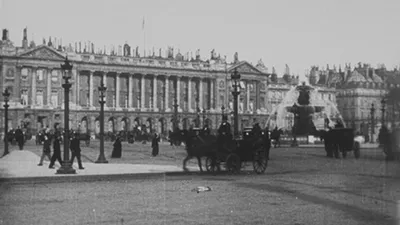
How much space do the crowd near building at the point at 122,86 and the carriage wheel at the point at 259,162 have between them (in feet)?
156

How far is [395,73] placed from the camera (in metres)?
5.81

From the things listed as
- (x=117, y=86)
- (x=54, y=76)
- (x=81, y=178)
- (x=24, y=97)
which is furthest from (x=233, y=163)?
(x=117, y=86)

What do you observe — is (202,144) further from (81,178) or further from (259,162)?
(81,178)

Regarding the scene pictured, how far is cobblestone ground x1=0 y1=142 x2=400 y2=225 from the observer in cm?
870

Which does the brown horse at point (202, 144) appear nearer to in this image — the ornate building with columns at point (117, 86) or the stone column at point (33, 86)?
the ornate building with columns at point (117, 86)

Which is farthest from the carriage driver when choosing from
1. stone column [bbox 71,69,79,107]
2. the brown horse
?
stone column [bbox 71,69,79,107]

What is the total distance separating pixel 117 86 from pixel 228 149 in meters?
77.3

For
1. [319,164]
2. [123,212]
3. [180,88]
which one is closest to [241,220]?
[123,212]

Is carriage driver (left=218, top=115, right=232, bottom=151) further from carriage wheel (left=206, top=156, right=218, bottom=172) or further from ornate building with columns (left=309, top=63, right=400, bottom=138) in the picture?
ornate building with columns (left=309, top=63, right=400, bottom=138)

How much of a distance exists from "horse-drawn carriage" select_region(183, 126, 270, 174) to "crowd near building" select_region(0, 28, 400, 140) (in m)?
48.0

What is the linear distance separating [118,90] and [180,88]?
9.46 meters

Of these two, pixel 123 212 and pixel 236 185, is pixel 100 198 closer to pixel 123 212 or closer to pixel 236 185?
pixel 123 212

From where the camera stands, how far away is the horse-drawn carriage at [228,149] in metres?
17.0

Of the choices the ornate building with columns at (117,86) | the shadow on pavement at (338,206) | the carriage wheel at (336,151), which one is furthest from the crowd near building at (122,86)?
the shadow on pavement at (338,206)
